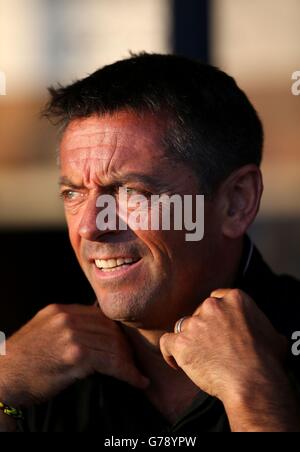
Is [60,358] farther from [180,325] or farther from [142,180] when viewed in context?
[142,180]

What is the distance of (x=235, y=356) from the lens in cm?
228

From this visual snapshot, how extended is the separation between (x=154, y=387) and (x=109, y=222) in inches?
21.3

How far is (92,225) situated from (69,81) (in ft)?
9.12

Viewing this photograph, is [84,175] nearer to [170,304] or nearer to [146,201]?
[146,201]

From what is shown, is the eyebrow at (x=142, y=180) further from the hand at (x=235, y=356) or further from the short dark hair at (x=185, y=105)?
the hand at (x=235, y=356)

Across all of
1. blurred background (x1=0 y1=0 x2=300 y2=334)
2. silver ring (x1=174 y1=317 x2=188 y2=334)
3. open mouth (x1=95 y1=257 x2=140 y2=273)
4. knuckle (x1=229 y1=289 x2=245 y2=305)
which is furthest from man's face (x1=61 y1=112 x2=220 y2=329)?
blurred background (x1=0 y1=0 x2=300 y2=334)

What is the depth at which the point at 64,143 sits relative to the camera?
8.89 feet

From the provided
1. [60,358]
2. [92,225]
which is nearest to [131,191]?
[92,225]

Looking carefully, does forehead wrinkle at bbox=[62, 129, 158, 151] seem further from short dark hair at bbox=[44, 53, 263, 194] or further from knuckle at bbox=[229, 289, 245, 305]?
knuckle at bbox=[229, 289, 245, 305]

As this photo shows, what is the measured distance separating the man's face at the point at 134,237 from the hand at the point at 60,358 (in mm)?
124

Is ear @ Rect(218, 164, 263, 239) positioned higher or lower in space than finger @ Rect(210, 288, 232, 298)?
higher

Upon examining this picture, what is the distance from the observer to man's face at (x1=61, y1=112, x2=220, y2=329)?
252 cm

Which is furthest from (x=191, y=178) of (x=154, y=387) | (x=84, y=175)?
(x=154, y=387)

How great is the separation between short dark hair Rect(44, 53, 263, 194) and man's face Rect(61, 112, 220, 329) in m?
0.04
